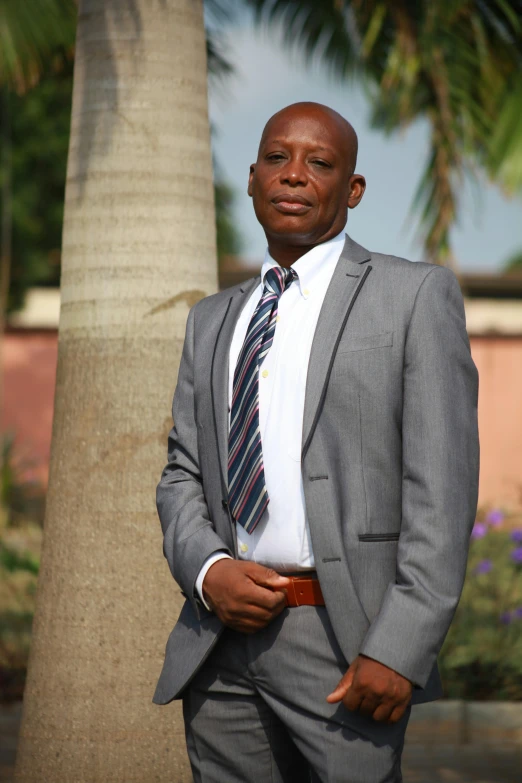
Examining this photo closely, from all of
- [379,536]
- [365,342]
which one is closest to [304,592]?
[379,536]

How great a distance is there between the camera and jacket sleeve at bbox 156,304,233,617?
2305mm

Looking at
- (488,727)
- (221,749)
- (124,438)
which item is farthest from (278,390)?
(488,727)

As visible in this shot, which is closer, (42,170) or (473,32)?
(473,32)

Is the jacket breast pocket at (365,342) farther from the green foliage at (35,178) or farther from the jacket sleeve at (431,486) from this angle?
the green foliage at (35,178)

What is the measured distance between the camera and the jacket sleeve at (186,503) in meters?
2.30

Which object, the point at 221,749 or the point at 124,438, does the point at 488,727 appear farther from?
the point at 221,749

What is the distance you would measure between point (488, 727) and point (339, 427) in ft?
11.1

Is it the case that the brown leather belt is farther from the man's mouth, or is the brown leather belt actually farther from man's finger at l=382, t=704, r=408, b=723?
the man's mouth

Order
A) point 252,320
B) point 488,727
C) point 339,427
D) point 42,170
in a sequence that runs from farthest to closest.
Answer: point 42,170 < point 488,727 < point 252,320 < point 339,427

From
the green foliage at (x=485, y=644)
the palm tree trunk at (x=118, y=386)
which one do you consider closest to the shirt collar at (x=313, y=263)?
the palm tree trunk at (x=118, y=386)

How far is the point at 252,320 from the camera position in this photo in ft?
8.00

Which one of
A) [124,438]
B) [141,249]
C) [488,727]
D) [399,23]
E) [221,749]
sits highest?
[399,23]

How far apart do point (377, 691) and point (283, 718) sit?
0.90ft

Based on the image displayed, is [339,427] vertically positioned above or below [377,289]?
below
